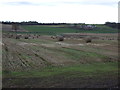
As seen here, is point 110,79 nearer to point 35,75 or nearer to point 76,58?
point 35,75

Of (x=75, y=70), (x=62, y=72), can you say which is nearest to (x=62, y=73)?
(x=62, y=72)

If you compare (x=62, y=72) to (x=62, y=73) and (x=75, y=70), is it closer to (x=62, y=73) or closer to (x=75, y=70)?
(x=62, y=73)

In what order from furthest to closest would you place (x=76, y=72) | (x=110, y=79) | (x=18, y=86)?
(x=76, y=72), (x=110, y=79), (x=18, y=86)

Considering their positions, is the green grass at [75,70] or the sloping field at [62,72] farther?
the green grass at [75,70]

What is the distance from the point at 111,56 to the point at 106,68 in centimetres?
793

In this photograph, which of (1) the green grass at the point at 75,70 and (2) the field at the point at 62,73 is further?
(1) the green grass at the point at 75,70

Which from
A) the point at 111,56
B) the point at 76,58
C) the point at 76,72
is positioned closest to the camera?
the point at 76,72

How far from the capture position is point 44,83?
19.6m

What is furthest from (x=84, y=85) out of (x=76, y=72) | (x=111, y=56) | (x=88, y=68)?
(x=111, y=56)

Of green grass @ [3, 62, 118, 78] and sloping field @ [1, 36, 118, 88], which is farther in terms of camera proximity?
green grass @ [3, 62, 118, 78]

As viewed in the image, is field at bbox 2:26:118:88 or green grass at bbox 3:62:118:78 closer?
field at bbox 2:26:118:88

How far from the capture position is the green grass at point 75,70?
73.7ft

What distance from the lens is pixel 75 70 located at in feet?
80.4

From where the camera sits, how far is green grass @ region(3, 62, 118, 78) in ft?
73.7
